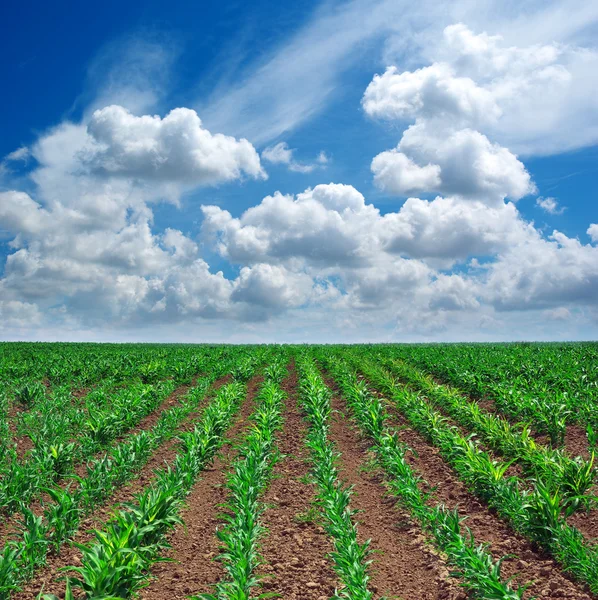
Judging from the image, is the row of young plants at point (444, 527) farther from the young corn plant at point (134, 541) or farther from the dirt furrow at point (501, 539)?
the young corn plant at point (134, 541)

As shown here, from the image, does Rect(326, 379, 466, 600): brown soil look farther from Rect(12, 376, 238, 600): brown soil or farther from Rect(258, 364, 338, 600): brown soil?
Rect(12, 376, 238, 600): brown soil

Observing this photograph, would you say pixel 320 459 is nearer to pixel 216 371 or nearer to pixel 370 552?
pixel 370 552

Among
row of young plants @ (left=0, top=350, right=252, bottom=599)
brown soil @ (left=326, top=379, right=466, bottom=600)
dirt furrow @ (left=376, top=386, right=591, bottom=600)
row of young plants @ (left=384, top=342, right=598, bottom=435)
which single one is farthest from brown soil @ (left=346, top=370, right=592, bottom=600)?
row of young plants @ (left=0, top=350, right=252, bottom=599)

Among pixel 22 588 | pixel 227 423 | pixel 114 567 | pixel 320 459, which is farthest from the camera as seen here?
pixel 227 423

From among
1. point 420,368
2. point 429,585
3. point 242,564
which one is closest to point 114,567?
point 242,564

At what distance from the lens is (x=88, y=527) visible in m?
7.21

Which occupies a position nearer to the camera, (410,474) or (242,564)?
(242,564)

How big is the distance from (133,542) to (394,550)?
3.33 meters

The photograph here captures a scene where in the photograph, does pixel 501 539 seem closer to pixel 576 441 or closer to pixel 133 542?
pixel 133 542

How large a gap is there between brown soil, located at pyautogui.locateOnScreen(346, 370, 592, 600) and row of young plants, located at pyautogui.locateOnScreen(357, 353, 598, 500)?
995 millimetres

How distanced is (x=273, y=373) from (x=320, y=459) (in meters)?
11.5

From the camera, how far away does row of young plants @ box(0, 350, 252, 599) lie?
5.77 meters

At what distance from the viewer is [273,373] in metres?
21.2

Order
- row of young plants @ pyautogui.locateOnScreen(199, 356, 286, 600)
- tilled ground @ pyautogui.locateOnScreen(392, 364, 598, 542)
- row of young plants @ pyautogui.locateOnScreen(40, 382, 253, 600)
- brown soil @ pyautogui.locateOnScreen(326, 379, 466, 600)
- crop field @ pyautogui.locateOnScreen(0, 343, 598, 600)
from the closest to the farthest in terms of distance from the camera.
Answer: row of young plants @ pyautogui.locateOnScreen(40, 382, 253, 600) < row of young plants @ pyautogui.locateOnScreen(199, 356, 286, 600) < crop field @ pyautogui.locateOnScreen(0, 343, 598, 600) < brown soil @ pyautogui.locateOnScreen(326, 379, 466, 600) < tilled ground @ pyautogui.locateOnScreen(392, 364, 598, 542)
